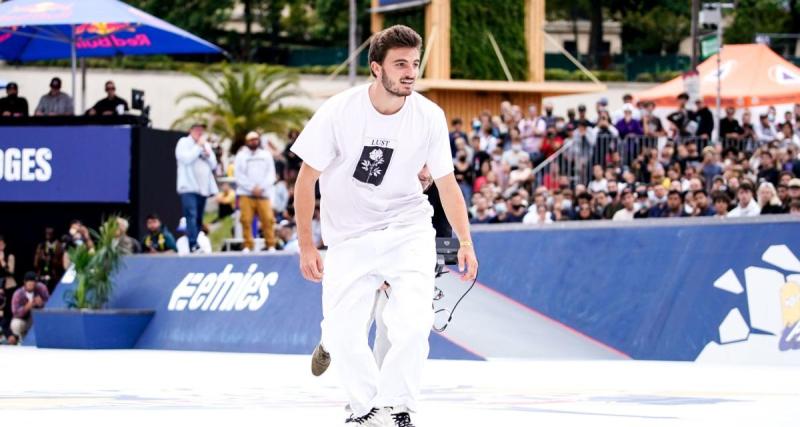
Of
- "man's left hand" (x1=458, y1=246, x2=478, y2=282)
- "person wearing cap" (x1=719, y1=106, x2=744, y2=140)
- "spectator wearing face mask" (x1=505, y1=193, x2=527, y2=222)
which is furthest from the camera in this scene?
"person wearing cap" (x1=719, y1=106, x2=744, y2=140)

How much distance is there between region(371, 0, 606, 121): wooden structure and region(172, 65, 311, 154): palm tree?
527 inches

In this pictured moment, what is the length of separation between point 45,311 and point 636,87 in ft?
130

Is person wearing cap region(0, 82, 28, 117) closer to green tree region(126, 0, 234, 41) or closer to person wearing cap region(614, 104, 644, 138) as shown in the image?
person wearing cap region(614, 104, 644, 138)

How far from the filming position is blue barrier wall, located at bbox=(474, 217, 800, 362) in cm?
1310

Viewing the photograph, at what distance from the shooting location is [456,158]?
24.7 meters

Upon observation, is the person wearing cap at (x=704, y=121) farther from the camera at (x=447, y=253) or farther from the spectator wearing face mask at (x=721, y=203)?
the camera at (x=447, y=253)

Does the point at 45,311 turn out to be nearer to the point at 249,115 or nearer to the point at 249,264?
the point at 249,264

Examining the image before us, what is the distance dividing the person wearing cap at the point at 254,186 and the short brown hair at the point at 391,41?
549 inches

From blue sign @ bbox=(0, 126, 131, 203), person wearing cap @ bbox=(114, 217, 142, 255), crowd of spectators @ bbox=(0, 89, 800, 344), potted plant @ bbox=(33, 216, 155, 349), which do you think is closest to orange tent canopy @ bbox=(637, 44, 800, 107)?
crowd of spectators @ bbox=(0, 89, 800, 344)

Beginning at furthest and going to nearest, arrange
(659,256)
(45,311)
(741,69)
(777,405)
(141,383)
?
(741,69)
(45,311)
(659,256)
(141,383)
(777,405)

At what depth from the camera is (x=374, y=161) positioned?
7.42 metres

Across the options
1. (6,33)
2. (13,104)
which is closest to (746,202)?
(13,104)

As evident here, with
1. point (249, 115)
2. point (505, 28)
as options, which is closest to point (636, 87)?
point (249, 115)

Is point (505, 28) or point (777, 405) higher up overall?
point (505, 28)
